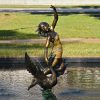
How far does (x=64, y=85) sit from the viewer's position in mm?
13758

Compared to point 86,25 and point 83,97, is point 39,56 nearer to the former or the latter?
point 83,97

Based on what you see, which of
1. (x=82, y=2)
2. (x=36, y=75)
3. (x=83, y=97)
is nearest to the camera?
(x=36, y=75)

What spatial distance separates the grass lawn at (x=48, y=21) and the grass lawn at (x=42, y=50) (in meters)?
3.91

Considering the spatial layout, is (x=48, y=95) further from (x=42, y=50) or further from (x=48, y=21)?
(x=48, y=21)

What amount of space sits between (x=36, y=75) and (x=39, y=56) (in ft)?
24.8

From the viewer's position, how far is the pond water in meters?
12.4

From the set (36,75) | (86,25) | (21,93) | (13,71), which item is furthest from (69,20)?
(36,75)

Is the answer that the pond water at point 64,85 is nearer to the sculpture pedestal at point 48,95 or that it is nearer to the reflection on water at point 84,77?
the reflection on water at point 84,77

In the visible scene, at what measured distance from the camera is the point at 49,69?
34.9 ft

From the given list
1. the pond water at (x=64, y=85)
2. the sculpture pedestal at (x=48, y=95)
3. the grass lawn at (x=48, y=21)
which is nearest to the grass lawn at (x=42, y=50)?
the pond water at (x=64, y=85)

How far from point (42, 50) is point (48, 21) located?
12.8m

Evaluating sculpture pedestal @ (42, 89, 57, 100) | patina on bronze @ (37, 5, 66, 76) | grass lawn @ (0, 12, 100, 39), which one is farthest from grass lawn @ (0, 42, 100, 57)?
sculpture pedestal @ (42, 89, 57, 100)

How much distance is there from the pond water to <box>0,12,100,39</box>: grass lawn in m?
10.1

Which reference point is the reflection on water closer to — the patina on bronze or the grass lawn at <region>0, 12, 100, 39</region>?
the patina on bronze
